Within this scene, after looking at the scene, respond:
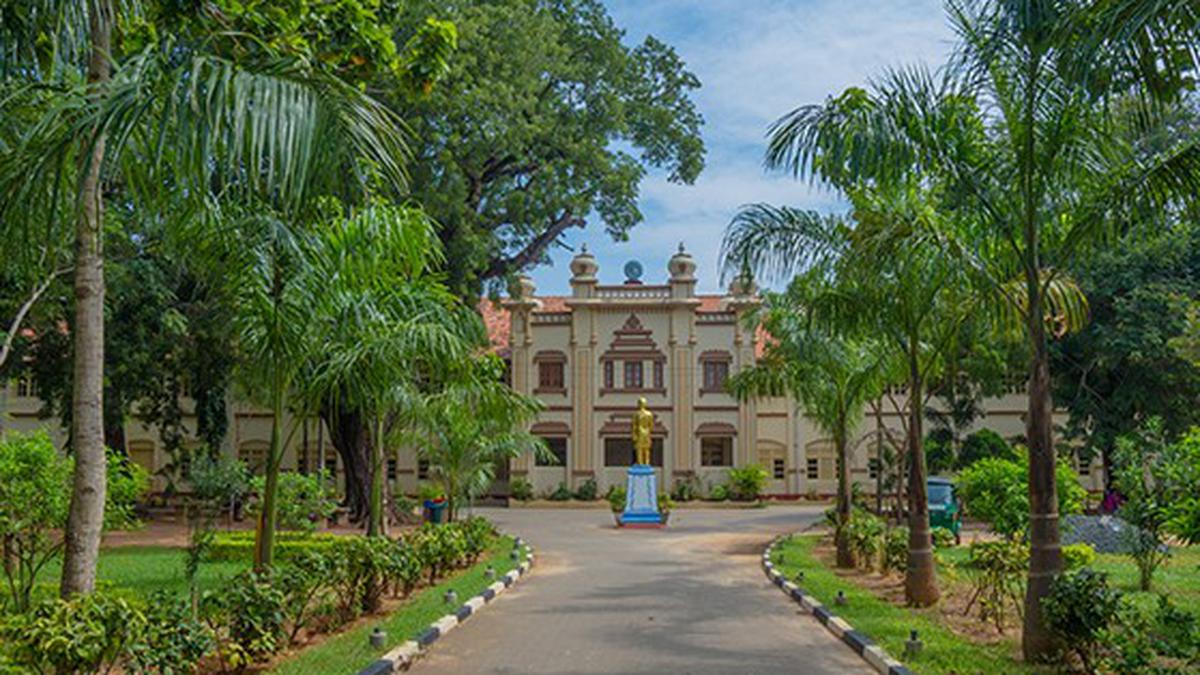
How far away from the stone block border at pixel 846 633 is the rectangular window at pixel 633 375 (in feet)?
86.7

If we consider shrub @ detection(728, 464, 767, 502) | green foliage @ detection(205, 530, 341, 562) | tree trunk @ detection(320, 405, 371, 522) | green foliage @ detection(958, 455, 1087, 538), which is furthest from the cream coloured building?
green foliage @ detection(958, 455, 1087, 538)

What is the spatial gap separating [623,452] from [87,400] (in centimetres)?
3547

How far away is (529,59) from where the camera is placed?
26.9 m

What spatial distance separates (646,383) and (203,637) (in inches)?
1382

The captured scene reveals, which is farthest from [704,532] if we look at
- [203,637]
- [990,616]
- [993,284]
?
[203,637]

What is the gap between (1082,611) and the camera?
773 centimetres

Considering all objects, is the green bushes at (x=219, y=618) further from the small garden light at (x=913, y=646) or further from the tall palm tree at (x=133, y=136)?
the small garden light at (x=913, y=646)

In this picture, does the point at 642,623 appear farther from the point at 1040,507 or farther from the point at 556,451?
the point at 556,451

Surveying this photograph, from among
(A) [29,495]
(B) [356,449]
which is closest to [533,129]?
(B) [356,449]

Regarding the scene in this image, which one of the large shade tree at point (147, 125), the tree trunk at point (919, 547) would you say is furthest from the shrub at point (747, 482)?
the large shade tree at point (147, 125)

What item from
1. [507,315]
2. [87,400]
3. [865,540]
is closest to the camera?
[87,400]

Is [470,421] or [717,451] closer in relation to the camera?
[470,421]

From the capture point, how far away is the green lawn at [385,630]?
8359 millimetres

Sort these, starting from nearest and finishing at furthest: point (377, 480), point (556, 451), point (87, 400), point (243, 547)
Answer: point (87, 400), point (377, 480), point (243, 547), point (556, 451)
